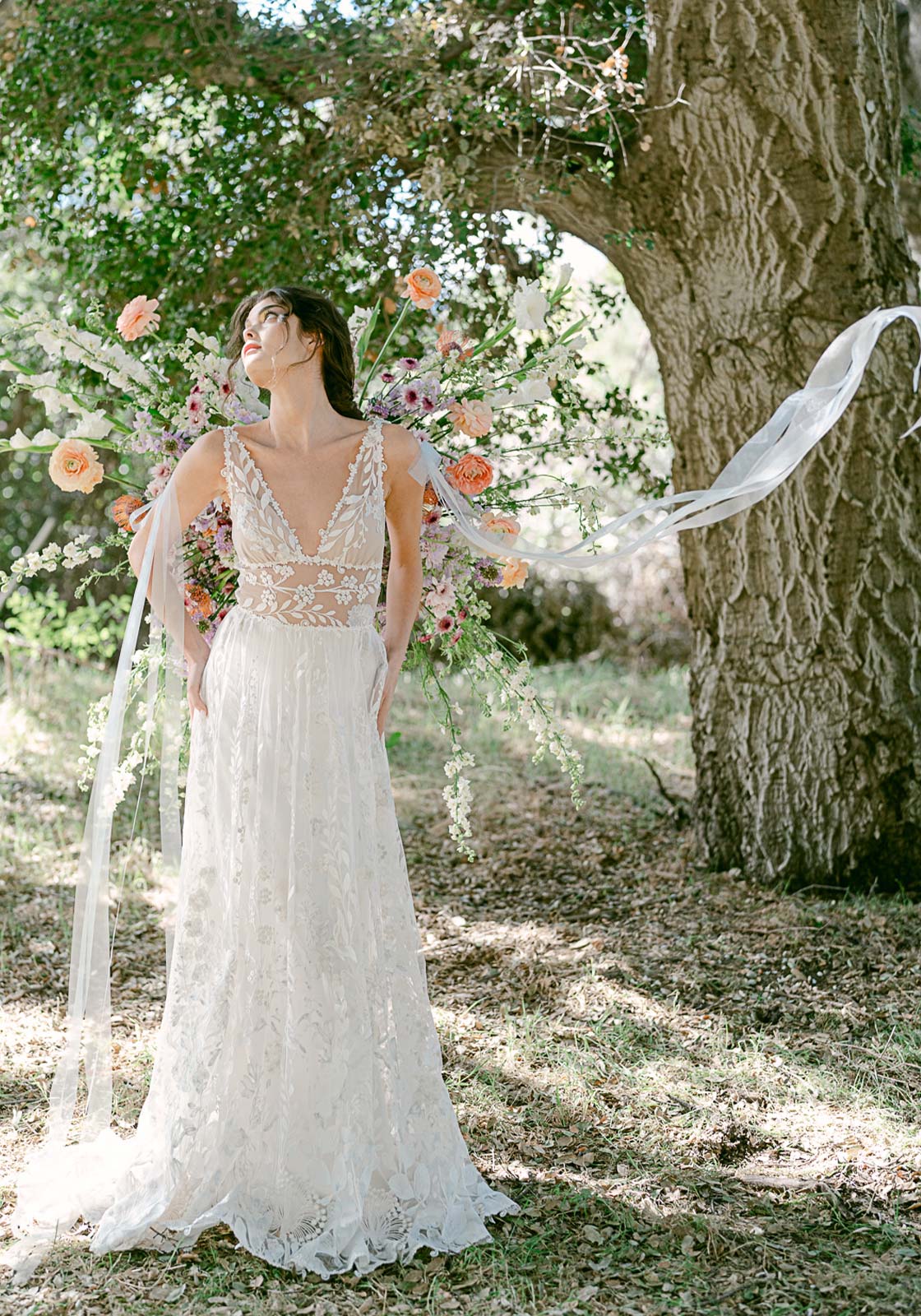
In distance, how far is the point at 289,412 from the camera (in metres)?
2.85

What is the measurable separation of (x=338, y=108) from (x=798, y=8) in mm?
1695

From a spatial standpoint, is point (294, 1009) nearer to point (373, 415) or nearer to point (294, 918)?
point (294, 918)

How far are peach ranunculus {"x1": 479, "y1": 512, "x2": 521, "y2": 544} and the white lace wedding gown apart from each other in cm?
45

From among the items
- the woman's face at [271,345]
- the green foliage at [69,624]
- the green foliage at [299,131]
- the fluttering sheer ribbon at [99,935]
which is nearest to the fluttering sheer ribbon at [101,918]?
the fluttering sheer ribbon at [99,935]

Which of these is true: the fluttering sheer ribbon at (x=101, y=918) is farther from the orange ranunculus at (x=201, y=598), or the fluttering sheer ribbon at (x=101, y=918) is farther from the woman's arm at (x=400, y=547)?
the orange ranunculus at (x=201, y=598)

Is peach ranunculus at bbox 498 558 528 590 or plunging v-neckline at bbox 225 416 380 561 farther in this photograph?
peach ranunculus at bbox 498 558 528 590

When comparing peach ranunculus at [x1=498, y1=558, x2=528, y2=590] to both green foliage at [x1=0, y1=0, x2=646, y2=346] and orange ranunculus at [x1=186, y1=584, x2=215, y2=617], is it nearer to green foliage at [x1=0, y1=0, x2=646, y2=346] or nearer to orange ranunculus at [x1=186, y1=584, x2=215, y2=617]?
orange ranunculus at [x1=186, y1=584, x2=215, y2=617]

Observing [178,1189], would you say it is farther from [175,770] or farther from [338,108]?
[338,108]

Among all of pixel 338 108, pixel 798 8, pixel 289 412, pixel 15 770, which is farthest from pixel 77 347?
pixel 15 770

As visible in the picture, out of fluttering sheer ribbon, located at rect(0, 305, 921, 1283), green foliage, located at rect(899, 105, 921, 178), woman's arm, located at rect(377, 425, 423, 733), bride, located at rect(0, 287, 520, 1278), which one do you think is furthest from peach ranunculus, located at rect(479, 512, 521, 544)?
green foliage, located at rect(899, 105, 921, 178)

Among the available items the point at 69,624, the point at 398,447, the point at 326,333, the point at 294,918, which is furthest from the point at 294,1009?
the point at 69,624

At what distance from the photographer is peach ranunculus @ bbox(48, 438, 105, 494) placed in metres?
A: 3.11

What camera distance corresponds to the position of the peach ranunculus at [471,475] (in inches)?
123

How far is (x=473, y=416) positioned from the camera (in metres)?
3.22
